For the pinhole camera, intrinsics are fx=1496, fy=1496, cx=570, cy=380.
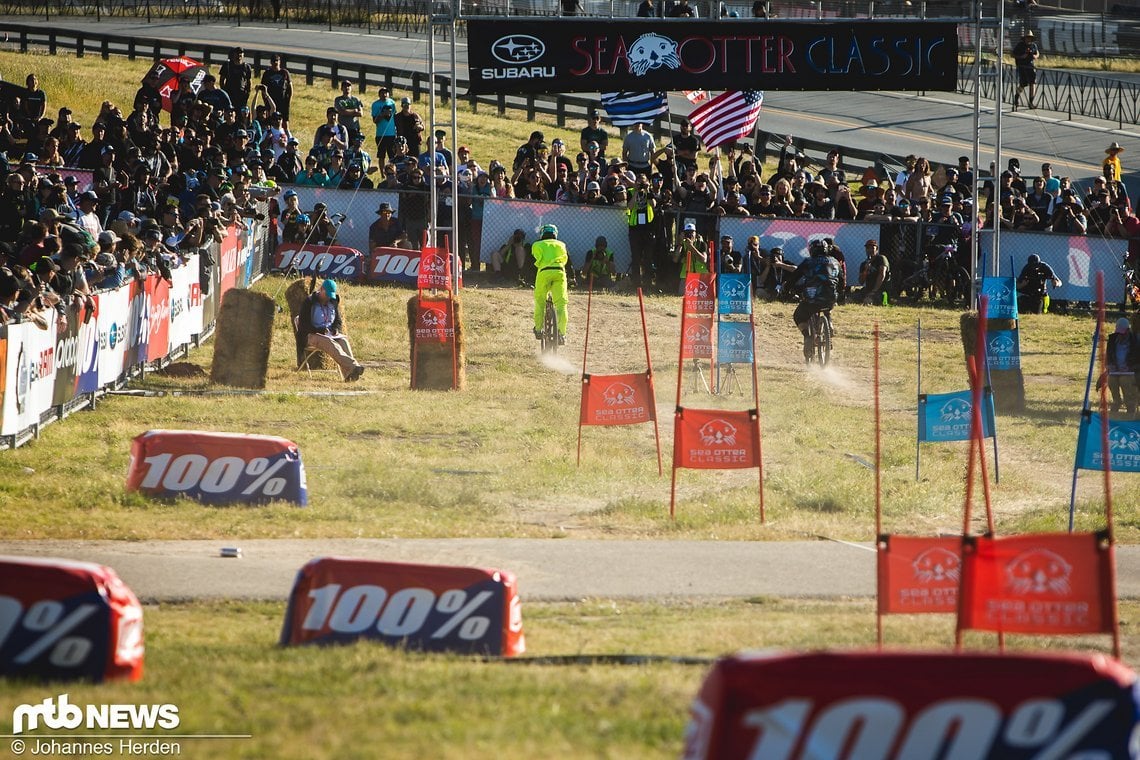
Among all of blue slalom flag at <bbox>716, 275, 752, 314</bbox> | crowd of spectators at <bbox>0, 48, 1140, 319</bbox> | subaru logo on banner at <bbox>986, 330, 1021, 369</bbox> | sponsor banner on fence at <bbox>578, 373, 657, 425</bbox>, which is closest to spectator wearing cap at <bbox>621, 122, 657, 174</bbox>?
crowd of spectators at <bbox>0, 48, 1140, 319</bbox>

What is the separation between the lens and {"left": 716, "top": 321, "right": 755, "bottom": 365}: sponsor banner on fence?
20234 millimetres

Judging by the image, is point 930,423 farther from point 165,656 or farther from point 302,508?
point 165,656

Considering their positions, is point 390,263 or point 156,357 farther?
point 390,263

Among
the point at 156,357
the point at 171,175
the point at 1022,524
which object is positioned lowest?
the point at 1022,524

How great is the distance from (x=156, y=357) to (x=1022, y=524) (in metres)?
11.5

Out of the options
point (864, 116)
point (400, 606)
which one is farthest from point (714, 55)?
point (864, 116)

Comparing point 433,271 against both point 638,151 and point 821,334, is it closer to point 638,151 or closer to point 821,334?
point 821,334

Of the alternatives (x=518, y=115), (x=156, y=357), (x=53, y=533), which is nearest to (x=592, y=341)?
(x=156, y=357)

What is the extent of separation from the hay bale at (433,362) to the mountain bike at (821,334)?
18.8ft

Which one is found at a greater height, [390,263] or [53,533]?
[390,263]

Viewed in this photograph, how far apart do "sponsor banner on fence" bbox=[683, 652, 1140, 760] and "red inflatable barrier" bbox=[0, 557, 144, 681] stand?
3630mm

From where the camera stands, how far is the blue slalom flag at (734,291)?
20.5 meters

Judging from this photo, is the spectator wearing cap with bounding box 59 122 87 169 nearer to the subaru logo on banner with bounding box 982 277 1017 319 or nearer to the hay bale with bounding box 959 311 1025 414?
the hay bale with bounding box 959 311 1025 414

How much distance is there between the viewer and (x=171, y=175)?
84.3ft
